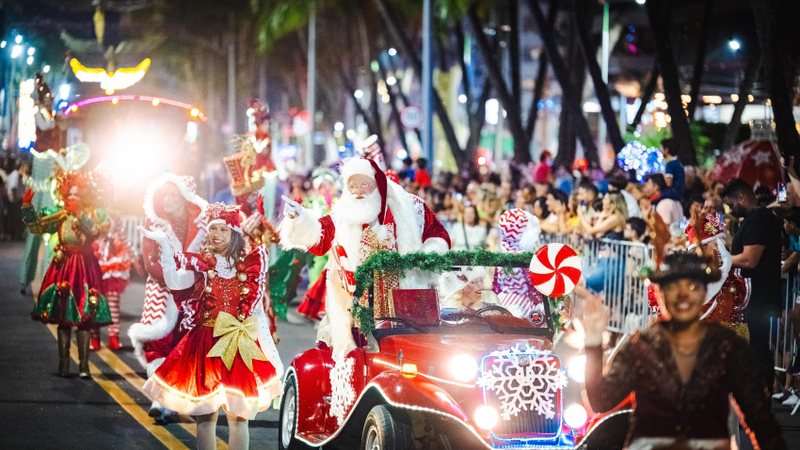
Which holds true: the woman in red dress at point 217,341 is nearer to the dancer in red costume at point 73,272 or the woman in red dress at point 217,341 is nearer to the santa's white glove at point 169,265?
the santa's white glove at point 169,265

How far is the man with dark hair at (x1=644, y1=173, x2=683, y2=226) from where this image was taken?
14898mm

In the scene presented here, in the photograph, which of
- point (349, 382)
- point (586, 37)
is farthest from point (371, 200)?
point (586, 37)

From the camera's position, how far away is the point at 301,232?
923 cm

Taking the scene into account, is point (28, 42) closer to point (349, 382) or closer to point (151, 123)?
point (151, 123)

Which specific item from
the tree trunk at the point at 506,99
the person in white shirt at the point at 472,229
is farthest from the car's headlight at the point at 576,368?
the tree trunk at the point at 506,99

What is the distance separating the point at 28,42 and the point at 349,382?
102 feet

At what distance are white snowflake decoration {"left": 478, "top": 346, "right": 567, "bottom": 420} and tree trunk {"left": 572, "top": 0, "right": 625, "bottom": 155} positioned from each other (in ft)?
57.1

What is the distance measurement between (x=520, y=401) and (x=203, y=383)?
2.14 metres

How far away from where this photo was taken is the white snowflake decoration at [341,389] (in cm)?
839

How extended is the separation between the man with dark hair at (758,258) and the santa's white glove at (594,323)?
495 centimetres

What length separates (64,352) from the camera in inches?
486

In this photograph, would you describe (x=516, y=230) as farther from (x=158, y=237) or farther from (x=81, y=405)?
(x=158, y=237)

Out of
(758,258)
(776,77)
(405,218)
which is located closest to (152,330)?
(405,218)

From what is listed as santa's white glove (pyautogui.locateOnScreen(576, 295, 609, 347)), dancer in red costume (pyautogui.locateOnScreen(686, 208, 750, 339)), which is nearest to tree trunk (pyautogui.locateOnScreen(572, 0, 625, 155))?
dancer in red costume (pyautogui.locateOnScreen(686, 208, 750, 339))
